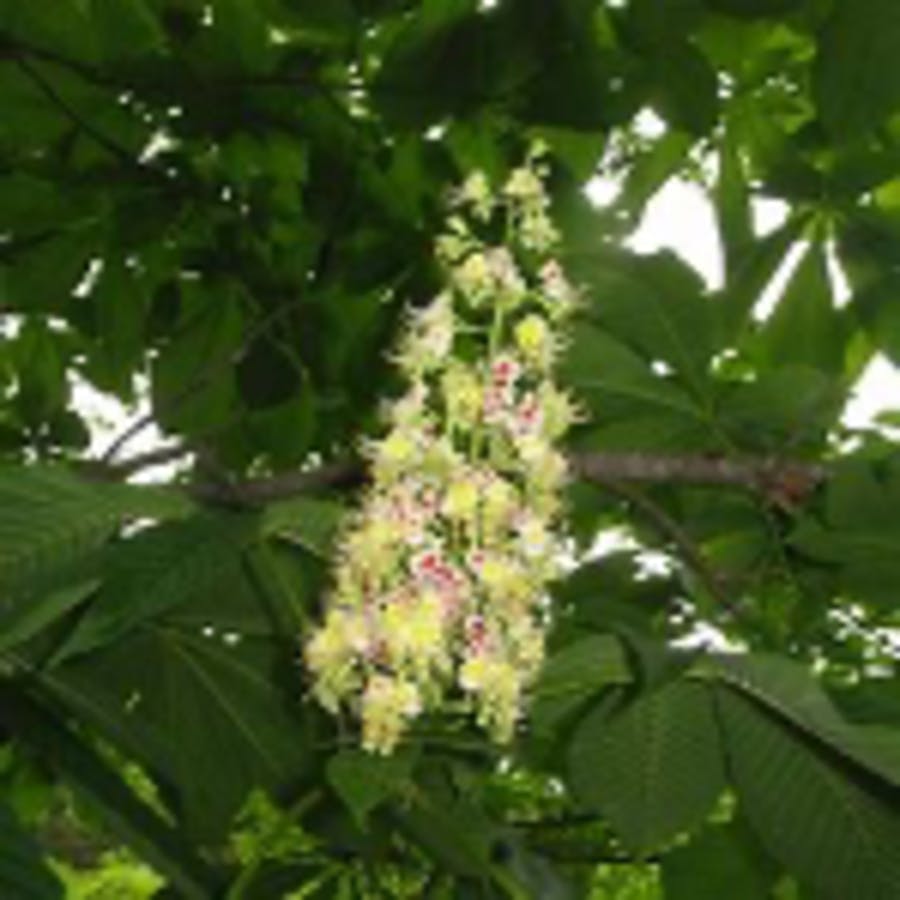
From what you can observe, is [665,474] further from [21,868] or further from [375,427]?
[375,427]

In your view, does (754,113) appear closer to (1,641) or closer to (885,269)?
(885,269)

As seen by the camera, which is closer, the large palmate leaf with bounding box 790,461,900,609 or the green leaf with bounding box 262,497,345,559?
the green leaf with bounding box 262,497,345,559

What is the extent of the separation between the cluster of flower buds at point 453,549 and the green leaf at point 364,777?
0.03m

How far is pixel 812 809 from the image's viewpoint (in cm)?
117

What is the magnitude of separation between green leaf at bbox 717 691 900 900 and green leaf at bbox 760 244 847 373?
1.19 meters

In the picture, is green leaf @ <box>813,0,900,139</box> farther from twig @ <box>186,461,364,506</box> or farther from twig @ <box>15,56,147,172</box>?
twig @ <box>15,56,147,172</box>

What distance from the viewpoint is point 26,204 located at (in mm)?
2510

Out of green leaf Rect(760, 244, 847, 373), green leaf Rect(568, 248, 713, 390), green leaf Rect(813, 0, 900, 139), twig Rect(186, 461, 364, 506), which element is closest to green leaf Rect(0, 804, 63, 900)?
twig Rect(186, 461, 364, 506)

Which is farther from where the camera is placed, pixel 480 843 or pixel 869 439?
pixel 869 439

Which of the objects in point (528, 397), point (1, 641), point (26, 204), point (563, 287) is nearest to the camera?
point (1, 641)

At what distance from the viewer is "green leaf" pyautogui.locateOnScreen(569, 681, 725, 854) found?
1238mm

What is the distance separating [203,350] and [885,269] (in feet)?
4.18

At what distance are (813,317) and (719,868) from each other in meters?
1.02

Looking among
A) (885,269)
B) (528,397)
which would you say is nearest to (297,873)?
(528,397)
